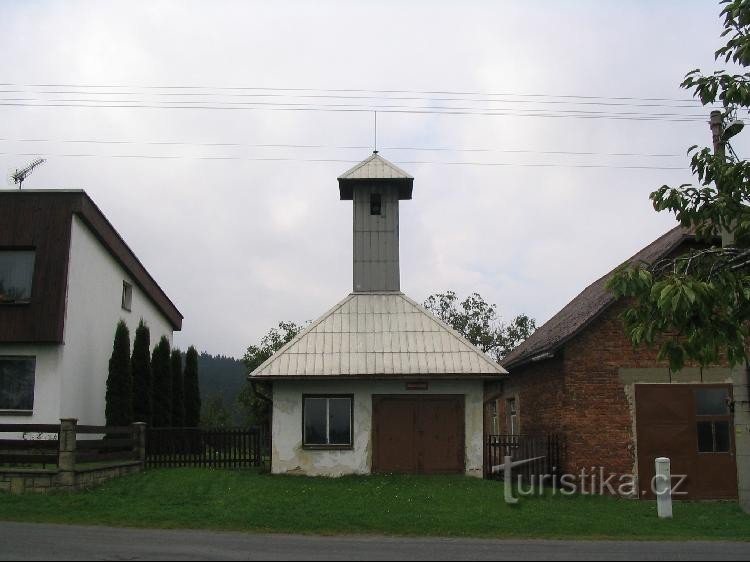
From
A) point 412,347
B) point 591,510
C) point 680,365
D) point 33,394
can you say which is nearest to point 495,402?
point 412,347

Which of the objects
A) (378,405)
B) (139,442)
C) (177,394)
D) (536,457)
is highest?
(177,394)

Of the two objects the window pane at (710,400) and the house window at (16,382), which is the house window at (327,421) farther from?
the window pane at (710,400)

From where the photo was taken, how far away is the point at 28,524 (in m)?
12.2

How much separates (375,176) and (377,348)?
5313 mm

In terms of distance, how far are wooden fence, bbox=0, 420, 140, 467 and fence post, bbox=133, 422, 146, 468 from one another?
3cm

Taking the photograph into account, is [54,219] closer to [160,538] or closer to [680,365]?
[160,538]

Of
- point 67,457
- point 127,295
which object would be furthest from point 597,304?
point 127,295

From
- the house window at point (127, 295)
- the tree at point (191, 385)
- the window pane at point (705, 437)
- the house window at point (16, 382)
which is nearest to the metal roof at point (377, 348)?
the window pane at point (705, 437)

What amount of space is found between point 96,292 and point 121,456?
17.7ft

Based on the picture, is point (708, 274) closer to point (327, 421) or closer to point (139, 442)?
point (327, 421)

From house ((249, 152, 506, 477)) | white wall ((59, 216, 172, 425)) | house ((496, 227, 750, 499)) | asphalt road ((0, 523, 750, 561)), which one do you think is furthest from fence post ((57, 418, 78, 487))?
house ((496, 227, 750, 499))

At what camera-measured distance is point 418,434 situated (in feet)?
62.7

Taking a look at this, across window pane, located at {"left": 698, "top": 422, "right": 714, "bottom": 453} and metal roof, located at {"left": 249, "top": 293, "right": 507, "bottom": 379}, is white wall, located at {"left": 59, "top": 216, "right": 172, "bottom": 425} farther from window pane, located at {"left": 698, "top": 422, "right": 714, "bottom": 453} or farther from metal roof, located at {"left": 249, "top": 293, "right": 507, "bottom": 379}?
window pane, located at {"left": 698, "top": 422, "right": 714, "bottom": 453}

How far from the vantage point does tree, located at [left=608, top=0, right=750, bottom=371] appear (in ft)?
31.1
